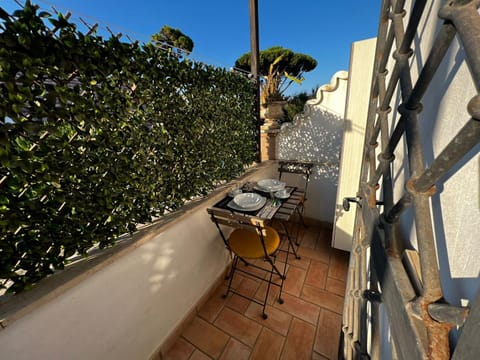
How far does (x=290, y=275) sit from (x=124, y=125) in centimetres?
204

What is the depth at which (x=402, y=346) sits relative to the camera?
0.42m

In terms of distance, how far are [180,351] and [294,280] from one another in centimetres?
118

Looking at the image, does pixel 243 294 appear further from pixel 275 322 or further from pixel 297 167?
pixel 297 167

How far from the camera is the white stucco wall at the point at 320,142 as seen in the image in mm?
2223

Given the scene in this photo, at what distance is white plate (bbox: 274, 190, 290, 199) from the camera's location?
1627 millimetres

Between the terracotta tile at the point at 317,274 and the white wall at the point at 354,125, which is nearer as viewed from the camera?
the white wall at the point at 354,125

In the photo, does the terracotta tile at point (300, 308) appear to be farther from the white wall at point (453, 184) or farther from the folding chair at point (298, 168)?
the white wall at point (453, 184)

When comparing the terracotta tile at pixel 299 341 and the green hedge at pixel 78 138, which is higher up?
the green hedge at pixel 78 138

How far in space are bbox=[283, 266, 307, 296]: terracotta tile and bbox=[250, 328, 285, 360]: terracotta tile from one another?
428 millimetres

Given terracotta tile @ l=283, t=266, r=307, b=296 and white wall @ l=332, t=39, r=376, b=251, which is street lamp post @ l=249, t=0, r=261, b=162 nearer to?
white wall @ l=332, t=39, r=376, b=251

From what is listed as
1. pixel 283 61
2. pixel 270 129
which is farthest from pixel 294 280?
pixel 283 61

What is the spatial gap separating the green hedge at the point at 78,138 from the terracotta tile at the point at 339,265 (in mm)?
1814

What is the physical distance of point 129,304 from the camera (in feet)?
Answer: 3.73

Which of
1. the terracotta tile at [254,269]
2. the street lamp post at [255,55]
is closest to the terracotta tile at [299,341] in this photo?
the terracotta tile at [254,269]
